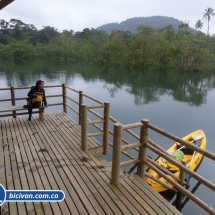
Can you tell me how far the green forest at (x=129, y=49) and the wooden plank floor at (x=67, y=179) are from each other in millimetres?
29565

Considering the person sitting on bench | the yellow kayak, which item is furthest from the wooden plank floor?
the yellow kayak

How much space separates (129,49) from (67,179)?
1451 inches

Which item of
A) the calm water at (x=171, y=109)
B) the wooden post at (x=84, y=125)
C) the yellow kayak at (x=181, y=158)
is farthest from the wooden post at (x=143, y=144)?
the calm water at (x=171, y=109)

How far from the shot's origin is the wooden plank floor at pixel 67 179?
214cm

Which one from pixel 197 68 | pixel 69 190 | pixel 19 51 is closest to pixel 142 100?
pixel 69 190

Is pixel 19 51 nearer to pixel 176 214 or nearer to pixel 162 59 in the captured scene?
pixel 162 59

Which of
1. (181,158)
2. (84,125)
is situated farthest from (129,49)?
(84,125)

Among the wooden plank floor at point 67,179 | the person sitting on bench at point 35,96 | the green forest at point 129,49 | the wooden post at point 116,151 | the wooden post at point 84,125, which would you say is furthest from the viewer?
the green forest at point 129,49

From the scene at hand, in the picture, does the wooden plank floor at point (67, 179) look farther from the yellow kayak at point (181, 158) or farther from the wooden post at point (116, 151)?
the yellow kayak at point (181, 158)

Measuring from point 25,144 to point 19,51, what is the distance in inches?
1820

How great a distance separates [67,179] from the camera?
8.64 ft

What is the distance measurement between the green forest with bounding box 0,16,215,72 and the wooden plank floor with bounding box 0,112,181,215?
29565mm

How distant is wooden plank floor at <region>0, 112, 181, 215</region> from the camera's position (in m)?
2.14

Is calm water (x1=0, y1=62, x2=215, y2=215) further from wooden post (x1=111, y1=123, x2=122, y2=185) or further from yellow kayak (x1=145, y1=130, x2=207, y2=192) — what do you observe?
wooden post (x1=111, y1=123, x2=122, y2=185)
